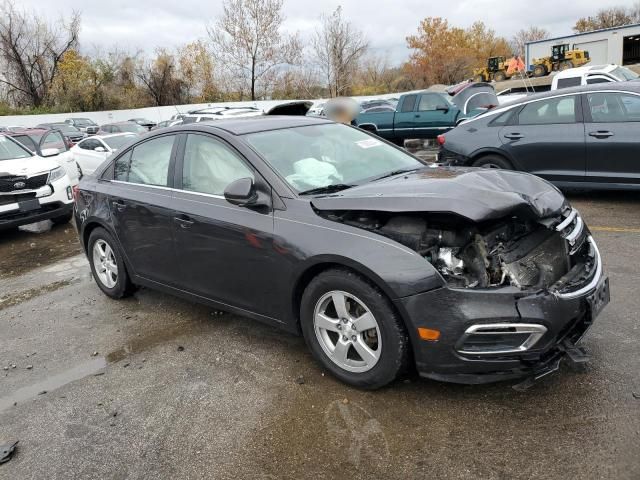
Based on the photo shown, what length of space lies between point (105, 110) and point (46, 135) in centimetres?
3180

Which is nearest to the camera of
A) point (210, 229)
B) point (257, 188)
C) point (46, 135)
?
point (257, 188)

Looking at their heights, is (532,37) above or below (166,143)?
above

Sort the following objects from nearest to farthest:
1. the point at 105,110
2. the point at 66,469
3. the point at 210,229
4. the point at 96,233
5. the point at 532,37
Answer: the point at 66,469 < the point at 210,229 < the point at 96,233 < the point at 105,110 < the point at 532,37

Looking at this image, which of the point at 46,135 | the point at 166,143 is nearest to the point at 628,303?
the point at 166,143

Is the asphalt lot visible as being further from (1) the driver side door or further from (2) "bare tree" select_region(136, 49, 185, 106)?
(2) "bare tree" select_region(136, 49, 185, 106)

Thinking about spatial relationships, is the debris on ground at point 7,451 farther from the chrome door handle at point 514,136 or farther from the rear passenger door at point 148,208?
the chrome door handle at point 514,136

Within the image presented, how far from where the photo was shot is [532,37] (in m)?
84.2

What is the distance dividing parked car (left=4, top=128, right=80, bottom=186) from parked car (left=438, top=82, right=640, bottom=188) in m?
6.94

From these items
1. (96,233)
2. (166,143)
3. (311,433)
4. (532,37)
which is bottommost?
(311,433)

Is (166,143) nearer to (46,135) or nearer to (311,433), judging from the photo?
(311,433)

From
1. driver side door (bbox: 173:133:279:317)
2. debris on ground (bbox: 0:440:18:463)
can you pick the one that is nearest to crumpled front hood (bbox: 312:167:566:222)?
driver side door (bbox: 173:133:279:317)

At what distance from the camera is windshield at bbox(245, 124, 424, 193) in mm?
3654

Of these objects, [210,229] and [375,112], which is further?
[375,112]

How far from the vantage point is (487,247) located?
118 inches
